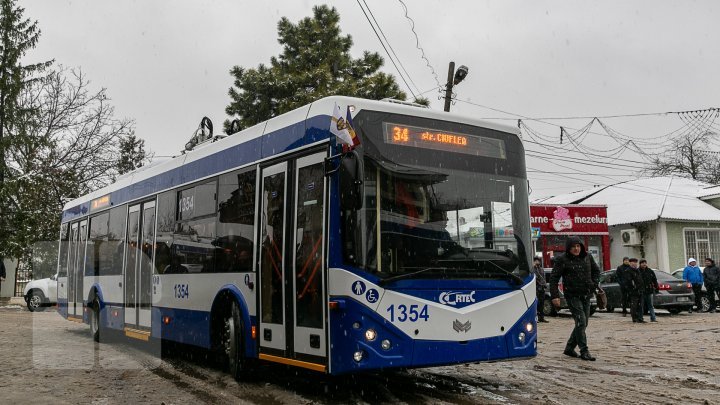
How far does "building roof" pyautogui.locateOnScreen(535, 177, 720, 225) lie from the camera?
109ft

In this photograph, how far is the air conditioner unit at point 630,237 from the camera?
109 ft

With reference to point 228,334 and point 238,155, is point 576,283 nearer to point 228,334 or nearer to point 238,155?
point 228,334

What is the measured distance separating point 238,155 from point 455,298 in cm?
363

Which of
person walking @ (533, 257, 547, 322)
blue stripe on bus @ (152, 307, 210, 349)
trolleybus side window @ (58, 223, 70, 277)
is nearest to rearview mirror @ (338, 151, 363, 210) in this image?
blue stripe on bus @ (152, 307, 210, 349)

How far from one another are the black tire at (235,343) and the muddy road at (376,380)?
180mm

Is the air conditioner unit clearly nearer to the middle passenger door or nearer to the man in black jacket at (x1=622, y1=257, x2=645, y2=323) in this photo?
the man in black jacket at (x1=622, y1=257, x2=645, y2=323)

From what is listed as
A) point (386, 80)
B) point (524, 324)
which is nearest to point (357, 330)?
point (524, 324)

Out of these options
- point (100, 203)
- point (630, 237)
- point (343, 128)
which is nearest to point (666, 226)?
point (630, 237)

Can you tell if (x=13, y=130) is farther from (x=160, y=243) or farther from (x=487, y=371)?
(x=487, y=371)

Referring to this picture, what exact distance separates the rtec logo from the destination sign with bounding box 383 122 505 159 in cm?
154

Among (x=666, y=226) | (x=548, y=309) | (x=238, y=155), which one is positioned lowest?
(x=548, y=309)

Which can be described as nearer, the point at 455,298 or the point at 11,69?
the point at 455,298

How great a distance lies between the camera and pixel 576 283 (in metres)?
10.4

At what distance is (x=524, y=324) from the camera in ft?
24.9
